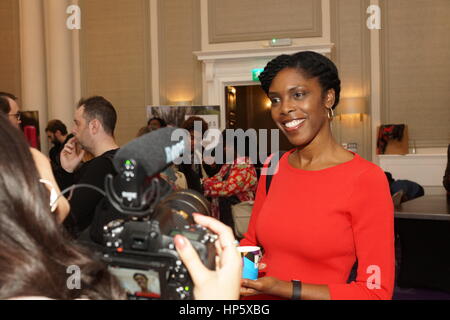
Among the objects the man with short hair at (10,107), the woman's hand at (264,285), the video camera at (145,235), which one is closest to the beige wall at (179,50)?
the man with short hair at (10,107)

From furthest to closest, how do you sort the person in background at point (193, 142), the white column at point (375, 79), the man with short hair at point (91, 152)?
the white column at point (375, 79), the person in background at point (193, 142), the man with short hair at point (91, 152)

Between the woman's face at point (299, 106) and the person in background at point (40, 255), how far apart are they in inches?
33.2

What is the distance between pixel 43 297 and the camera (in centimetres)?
72

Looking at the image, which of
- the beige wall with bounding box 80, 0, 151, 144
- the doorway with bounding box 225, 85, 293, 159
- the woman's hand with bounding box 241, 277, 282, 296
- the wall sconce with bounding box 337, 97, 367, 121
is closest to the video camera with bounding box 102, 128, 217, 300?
the woman's hand with bounding box 241, 277, 282, 296

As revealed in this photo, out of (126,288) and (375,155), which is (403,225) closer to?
(375,155)

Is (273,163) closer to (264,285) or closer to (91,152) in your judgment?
(264,285)

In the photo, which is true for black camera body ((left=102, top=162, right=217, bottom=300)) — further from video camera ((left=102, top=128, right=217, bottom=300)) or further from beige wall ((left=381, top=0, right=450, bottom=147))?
beige wall ((left=381, top=0, right=450, bottom=147))

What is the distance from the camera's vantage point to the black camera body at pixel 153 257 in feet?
2.60

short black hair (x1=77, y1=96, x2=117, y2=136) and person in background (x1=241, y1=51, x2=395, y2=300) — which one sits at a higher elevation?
short black hair (x1=77, y1=96, x2=117, y2=136)

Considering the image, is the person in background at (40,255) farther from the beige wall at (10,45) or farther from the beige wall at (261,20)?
the beige wall at (10,45)

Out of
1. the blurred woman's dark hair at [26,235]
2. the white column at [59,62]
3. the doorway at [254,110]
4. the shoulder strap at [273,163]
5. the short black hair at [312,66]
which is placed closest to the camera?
the blurred woman's dark hair at [26,235]

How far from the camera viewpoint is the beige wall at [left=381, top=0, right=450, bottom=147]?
7.44 metres

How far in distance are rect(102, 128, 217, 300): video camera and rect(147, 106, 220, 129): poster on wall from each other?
21.8 ft
